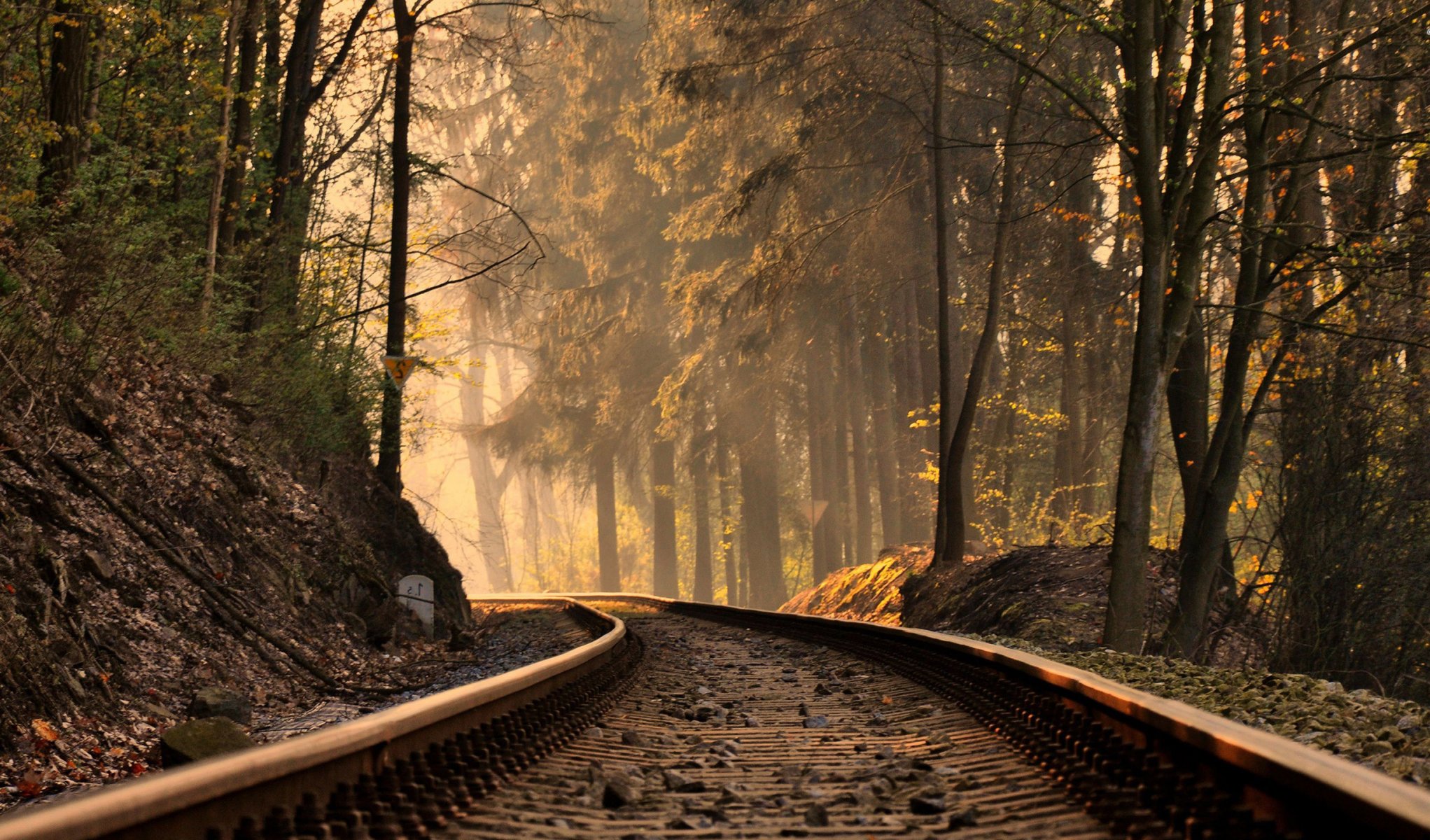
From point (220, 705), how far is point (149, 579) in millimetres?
2210

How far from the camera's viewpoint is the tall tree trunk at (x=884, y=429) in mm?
32969

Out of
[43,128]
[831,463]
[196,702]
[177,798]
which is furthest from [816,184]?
[177,798]

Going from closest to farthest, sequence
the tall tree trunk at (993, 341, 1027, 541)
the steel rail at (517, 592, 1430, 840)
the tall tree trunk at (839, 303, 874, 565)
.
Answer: the steel rail at (517, 592, 1430, 840)
the tall tree trunk at (993, 341, 1027, 541)
the tall tree trunk at (839, 303, 874, 565)

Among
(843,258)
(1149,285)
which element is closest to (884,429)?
(843,258)

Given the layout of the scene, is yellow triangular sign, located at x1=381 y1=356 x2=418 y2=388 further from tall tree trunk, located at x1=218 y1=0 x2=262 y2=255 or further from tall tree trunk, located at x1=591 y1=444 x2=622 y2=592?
tall tree trunk, located at x1=591 y1=444 x2=622 y2=592

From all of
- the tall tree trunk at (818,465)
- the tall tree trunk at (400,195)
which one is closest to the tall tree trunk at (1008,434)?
the tall tree trunk at (818,465)

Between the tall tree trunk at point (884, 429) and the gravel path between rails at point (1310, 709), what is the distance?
938 inches

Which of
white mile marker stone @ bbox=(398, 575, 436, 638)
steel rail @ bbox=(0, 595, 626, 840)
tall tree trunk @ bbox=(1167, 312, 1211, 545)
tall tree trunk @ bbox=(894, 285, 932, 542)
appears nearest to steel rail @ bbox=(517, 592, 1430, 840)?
steel rail @ bbox=(0, 595, 626, 840)

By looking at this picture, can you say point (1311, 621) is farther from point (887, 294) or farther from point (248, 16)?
point (887, 294)

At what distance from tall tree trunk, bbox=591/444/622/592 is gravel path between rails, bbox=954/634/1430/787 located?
1356 inches

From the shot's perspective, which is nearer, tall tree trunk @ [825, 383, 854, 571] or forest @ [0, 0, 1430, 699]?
forest @ [0, 0, 1430, 699]

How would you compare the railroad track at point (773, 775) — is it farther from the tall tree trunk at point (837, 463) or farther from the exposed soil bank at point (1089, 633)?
the tall tree trunk at point (837, 463)

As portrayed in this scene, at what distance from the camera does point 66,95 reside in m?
11.4

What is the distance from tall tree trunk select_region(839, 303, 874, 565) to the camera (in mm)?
33281
